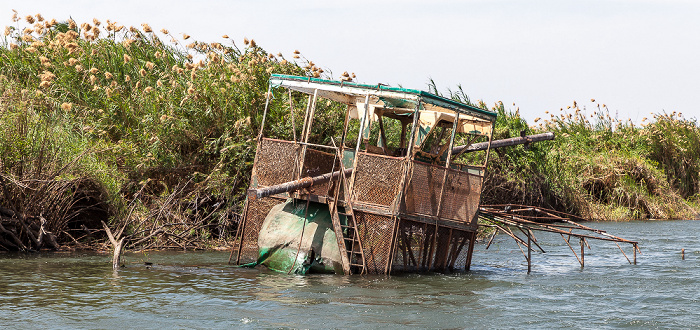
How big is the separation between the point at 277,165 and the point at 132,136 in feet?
19.9

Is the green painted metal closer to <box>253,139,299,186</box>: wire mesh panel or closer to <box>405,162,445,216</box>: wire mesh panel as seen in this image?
<box>405,162,445,216</box>: wire mesh panel

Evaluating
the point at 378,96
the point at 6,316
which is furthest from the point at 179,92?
the point at 6,316

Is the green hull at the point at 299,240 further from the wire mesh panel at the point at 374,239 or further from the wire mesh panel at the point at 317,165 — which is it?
the wire mesh panel at the point at 317,165

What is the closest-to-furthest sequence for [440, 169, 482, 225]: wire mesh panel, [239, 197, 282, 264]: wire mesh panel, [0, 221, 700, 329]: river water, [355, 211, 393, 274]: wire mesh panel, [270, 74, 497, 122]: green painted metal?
[0, 221, 700, 329]: river water → [270, 74, 497, 122]: green painted metal → [355, 211, 393, 274]: wire mesh panel → [440, 169, 482, 225]: wire mesh panel → [239, 197, 282, 264]: wire mesh panel

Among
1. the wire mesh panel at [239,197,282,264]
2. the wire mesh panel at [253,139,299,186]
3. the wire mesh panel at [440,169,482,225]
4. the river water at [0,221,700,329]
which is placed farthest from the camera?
the wire mesh panel at [239,197,282,264]

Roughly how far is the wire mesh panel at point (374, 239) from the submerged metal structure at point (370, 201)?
0.05 feet

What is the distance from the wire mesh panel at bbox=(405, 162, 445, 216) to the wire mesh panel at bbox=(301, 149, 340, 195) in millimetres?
1746

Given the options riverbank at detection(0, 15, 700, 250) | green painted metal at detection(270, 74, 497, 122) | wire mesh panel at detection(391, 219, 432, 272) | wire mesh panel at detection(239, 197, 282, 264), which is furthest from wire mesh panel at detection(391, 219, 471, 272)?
riverbank at detection(0, 15, 700, 250)

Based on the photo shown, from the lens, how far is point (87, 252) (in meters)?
14.0

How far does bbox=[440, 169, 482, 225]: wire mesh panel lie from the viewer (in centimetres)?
1179

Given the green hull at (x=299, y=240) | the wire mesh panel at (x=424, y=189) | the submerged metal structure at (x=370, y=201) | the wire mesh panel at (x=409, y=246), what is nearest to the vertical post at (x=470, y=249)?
the submerged metal structure at (x=370, y=201)

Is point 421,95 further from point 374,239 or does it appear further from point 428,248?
point 428,248

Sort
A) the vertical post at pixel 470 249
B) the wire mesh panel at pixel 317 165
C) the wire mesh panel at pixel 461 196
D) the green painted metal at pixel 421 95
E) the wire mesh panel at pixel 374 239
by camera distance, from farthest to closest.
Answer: the wire mesh panel at pixel 317 165 → the vertical post at pixel 470 249 → the wire mesh panel at pixel 461 196 → the wire mesh panel at pixel 374 239 → the green painted metal at pixel 421 95

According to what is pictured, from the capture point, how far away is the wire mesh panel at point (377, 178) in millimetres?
11156
